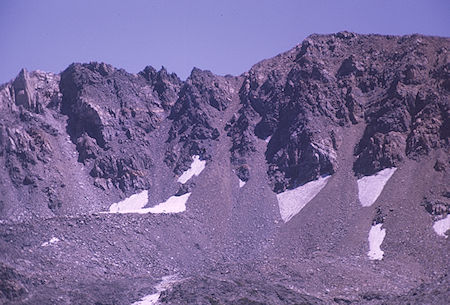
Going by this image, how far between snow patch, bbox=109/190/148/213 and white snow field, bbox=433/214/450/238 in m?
47.4

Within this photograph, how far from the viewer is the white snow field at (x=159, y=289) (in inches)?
2048

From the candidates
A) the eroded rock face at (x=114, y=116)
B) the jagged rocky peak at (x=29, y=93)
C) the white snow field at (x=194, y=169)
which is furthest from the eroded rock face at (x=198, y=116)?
the jagged rocky peak at (x=29, y=93)

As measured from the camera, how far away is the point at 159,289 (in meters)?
56.2

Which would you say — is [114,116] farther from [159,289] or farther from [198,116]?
[159,289]

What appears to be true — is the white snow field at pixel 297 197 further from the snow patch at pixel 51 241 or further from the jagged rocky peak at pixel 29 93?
the jagged rocky peak at pixel 29 93

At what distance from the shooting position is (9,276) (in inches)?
1978

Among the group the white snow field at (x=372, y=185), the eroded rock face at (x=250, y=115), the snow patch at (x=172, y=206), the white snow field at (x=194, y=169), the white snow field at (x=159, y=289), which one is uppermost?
the eroded rock face at (x=250, y=115)

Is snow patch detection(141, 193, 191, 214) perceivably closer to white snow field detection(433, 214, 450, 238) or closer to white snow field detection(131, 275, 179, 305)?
white snow field detection(131, 275, 179, 305)

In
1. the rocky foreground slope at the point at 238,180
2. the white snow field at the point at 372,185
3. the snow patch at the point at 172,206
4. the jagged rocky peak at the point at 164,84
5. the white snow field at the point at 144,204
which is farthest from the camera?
the jagged rocky peak at the point at 164,84

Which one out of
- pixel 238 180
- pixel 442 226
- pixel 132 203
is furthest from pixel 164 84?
pixel 442 226

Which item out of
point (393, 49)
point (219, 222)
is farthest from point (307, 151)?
point (393, 49)

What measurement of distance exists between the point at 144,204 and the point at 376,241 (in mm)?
40894

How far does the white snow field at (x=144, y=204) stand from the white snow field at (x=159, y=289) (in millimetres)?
24263

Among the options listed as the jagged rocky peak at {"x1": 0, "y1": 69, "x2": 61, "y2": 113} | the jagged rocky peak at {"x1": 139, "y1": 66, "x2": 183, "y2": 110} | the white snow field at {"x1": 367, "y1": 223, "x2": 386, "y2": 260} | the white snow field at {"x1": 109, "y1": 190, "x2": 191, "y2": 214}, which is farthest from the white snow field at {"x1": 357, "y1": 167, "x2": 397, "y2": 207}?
the jagged rocky peak at {"x1": 0, "y1": 69, "x2": 61, "y2": 113}
